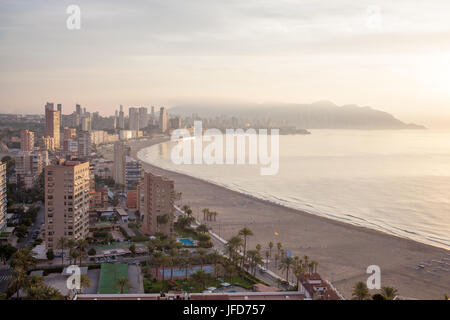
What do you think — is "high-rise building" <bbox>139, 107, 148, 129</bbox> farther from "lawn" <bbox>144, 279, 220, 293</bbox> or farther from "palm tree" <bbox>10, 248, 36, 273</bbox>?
"lawn" <bbox>144, 279, 220, 293</bbox>

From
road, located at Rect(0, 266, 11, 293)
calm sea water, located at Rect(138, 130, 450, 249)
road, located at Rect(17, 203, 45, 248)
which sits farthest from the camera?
calm sea water, located at Rect(138, 130, 450, 249)

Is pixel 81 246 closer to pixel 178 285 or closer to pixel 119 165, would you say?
pixel 178 285

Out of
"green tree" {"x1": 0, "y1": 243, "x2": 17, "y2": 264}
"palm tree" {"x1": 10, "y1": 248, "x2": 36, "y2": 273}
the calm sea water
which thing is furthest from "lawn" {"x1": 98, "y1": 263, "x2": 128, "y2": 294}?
the calm sea water

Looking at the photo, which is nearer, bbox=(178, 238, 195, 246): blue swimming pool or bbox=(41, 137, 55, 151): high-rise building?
bbox=(178, 238, 195, 246): blue swimming pool

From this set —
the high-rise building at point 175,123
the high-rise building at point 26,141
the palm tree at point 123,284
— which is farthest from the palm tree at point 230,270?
the high-rise building at point 175,123

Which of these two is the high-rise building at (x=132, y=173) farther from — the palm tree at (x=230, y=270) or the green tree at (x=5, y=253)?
the palm tree at (x=230, y=270)
